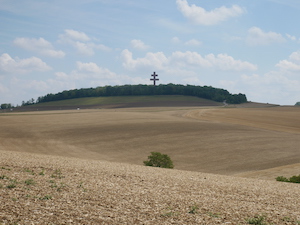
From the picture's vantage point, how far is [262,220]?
13250mm

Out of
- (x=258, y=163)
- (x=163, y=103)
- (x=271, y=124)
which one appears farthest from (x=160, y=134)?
(x=163, y=103)

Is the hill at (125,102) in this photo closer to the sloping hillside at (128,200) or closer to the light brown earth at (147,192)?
the light brown earth at (147,192)

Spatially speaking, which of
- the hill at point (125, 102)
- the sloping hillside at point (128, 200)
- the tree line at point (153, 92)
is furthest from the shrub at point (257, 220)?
the tree line at point (153, 92)

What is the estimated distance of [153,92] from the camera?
178375mm

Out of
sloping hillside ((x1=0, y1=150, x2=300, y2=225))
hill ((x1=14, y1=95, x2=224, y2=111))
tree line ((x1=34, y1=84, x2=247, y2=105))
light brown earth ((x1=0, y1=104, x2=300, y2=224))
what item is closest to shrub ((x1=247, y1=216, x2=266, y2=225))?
sloping hillside ((x1=0, y1=150, x2=300, y2=225))

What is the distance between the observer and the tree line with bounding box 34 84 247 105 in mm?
169250

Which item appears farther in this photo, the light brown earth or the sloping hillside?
the light brown earth

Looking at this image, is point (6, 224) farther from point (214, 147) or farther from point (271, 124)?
point (271, 124)

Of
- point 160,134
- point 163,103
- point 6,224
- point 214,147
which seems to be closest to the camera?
point 6,224

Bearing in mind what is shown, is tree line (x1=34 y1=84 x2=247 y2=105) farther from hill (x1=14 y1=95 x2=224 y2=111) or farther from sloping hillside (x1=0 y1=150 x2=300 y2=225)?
sloping hillside (x1=0 y1=150 x2=300 y2=225)

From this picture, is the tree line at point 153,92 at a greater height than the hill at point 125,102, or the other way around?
the tree line at point 153,92

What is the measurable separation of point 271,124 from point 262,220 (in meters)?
65.1

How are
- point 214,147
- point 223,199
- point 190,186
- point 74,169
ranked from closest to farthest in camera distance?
point 223,199 → point 190,186 → point 74,169 → point 214,147

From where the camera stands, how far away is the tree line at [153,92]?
169250mm
